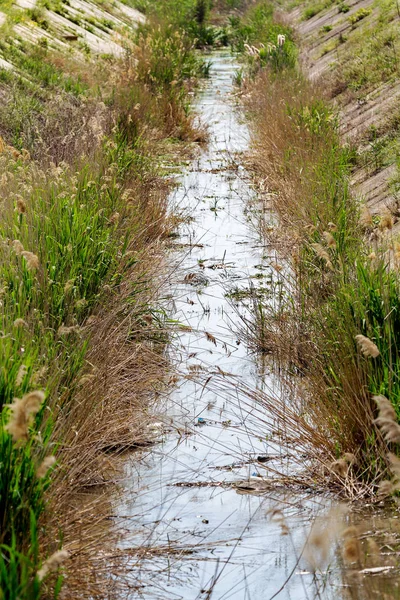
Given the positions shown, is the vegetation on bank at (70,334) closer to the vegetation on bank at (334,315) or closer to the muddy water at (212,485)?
the muddy water at (212,485)

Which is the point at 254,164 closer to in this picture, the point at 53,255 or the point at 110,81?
the point at 110,81

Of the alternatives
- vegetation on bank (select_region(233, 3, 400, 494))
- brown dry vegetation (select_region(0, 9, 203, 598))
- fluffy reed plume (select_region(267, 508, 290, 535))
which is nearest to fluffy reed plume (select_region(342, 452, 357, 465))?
vegetation on bank (select_region(233, 3, 400, 494))

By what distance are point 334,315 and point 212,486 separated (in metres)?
1.06

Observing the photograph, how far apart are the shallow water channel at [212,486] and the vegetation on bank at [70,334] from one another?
0.65 feet

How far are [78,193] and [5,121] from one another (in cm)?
455

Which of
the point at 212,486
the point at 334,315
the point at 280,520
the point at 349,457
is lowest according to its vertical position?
the point at 280,520

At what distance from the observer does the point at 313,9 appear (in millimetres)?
26125

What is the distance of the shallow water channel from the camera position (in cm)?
390

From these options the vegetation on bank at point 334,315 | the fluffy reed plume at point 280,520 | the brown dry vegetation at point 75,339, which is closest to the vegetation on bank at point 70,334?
the brown dry vegetation at point 75,339

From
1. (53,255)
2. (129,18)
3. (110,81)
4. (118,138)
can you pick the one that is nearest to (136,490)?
(53,255)

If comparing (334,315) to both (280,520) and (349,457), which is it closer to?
(349,457)

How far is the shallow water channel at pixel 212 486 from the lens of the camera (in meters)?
3.90

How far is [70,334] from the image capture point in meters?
5.07

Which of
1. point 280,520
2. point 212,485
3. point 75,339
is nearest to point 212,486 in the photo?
point 212,485
